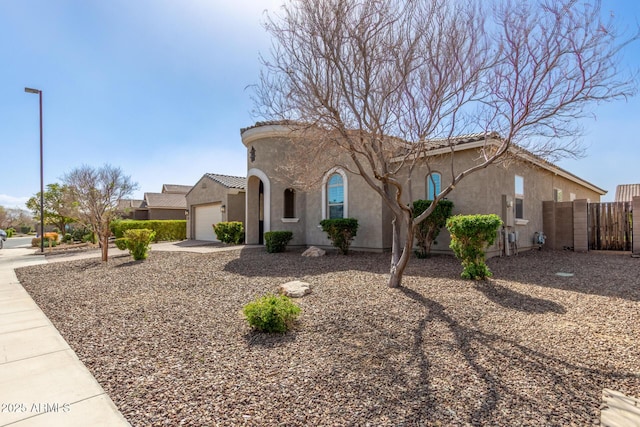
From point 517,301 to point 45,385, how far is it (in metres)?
7.35

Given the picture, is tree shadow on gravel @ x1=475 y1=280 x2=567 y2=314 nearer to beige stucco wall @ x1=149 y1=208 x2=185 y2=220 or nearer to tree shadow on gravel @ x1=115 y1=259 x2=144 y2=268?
tree shadow on gravel @ x1=115 y1=259 x2=144 y2=268

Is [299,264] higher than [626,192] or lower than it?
lower

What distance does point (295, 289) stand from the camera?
7.20 m

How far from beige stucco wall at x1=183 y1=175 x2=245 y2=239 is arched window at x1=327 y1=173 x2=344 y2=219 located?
297 inches

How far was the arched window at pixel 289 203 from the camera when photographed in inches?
629

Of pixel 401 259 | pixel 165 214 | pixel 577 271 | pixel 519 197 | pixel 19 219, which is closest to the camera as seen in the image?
pixel 401 259

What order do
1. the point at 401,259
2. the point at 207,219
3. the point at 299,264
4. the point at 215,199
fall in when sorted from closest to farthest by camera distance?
the point at 401,259
the point at 299,264
the point at 215,199
the point at 207,219

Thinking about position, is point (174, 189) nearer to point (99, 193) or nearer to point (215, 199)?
point (215, 199)

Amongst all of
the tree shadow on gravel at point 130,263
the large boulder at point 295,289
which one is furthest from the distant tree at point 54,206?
the large boulder at point 295,289

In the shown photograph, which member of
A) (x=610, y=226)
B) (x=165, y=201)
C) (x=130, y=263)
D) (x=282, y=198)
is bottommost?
(x=130, y=263)

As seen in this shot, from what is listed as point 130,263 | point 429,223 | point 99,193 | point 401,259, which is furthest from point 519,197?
point 99,193

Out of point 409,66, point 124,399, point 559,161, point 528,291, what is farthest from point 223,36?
point 528,291

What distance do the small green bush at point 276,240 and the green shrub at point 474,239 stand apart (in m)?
7.45

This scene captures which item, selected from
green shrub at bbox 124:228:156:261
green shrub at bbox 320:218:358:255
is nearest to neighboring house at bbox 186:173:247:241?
green shrub at bbox 124:228:156:261
